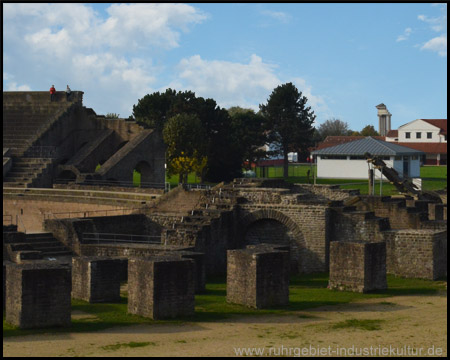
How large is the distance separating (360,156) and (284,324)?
160ft

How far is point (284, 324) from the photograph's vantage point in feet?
65.7

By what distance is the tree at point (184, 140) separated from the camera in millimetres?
61438

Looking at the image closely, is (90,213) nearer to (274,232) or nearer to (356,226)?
(274,232)

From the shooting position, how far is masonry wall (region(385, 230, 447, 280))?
27172 mm

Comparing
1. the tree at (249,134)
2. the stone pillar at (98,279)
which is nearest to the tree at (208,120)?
the tree at (249,134)

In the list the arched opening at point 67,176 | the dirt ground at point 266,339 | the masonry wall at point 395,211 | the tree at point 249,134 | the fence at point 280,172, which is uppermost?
the tree at point 249,134

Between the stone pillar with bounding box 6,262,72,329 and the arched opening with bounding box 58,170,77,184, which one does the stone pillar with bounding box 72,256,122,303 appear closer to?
the stone pillar with bounding box 6,262,72,329

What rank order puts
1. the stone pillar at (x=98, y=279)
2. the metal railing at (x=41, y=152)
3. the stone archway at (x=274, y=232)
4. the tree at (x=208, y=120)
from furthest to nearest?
the tree at (x=208, y=120)
the metal railing at (x=41, y=152)
the stone archway at (x=274, y=232)
the stone pillar at (x=98, y=279)

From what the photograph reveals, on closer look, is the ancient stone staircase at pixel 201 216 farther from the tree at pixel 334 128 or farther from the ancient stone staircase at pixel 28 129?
the tree at pixel 334 128

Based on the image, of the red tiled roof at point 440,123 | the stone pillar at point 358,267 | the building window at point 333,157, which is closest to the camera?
the stone pillar at point 358,267

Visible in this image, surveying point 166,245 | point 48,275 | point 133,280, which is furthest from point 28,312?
point 166,245

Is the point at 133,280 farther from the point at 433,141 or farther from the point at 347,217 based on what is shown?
the point at 433,141

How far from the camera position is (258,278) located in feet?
72.0

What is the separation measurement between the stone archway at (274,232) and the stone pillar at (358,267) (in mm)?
4708
